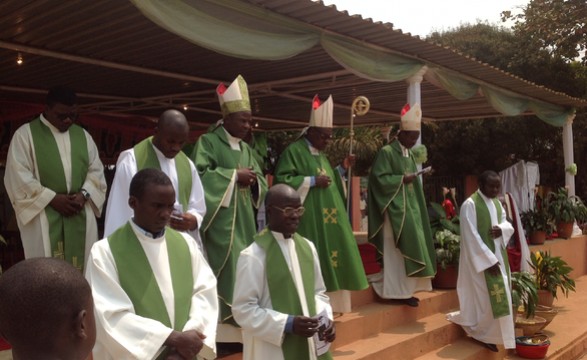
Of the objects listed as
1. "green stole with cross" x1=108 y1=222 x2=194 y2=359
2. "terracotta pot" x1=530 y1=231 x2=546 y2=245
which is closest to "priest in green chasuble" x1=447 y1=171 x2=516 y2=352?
"green stole with cross" x1=108 y1=222 x2=194 y2=359

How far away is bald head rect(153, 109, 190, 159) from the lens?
409 cm

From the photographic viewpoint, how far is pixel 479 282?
6.73m

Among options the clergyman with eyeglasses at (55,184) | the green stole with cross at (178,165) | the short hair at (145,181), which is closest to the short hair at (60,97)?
the clergyman with eyeglasses at (55,184)

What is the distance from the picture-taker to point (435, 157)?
20.6m

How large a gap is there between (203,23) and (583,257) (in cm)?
1068

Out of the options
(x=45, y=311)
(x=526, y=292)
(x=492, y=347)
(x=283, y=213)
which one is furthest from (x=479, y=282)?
(x=45, y=311)

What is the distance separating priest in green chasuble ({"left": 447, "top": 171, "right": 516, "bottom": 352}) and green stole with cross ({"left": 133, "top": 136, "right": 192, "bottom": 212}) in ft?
11.8

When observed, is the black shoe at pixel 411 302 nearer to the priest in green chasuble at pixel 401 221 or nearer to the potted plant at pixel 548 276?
the priest in green chasuble at pixel 401 221

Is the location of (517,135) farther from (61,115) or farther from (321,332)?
(321,332)

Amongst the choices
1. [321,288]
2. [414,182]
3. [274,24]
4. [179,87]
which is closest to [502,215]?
[414,182]

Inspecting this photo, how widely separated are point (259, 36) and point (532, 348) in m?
4.58

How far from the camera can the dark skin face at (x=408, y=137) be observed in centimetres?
719

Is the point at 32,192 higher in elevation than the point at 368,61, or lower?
lower

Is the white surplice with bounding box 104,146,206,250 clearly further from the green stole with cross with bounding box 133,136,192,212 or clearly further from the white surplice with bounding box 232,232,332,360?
the white surplice with bounding box 232,232,332,360
